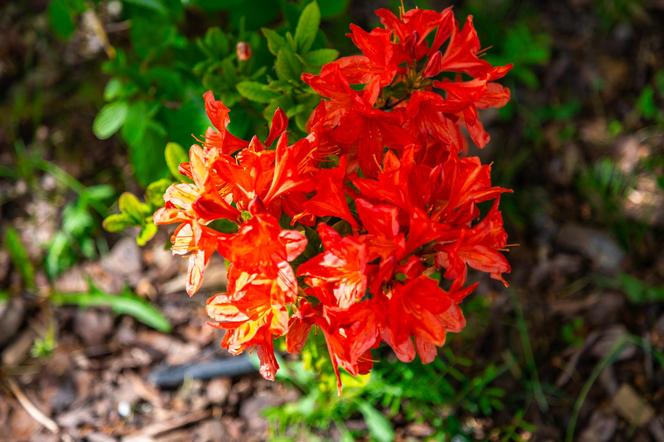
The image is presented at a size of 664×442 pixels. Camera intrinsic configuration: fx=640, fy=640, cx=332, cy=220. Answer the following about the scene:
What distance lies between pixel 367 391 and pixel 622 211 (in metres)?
1.35

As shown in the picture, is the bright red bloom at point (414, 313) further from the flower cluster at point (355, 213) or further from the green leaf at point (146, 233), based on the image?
the green leaf at point (146, 233)

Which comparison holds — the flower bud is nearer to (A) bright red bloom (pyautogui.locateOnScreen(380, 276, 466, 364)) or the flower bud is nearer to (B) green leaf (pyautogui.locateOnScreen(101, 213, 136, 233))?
(B) green leaf (pyautogui.locateOnScreen(101, 213, 136, 233))

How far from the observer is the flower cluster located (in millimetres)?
1165

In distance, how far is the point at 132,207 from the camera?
61.8 inches

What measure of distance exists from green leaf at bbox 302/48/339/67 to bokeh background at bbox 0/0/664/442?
0.16 meters

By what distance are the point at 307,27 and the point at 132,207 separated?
0.61 metres

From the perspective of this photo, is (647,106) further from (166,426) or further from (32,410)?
(32,410)

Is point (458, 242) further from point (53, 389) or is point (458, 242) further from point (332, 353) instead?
point (53, 389)

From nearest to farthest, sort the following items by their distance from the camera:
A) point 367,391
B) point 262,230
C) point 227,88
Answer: point 262,230 → point 227,88 → point 367,391

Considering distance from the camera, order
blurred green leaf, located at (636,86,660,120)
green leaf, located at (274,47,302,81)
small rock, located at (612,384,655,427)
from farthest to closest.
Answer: blurred green leaf, located at (636,86,660,120) → small rock, located at (612,384,655,427) → green leaf, located at (274,47,302,81)

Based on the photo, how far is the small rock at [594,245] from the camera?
253cm

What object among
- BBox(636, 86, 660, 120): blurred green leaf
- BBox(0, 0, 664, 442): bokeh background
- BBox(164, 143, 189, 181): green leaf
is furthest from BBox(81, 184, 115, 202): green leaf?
BBox(636, 86, 660, 120): blurred green leaf

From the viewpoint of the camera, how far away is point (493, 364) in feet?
7.57

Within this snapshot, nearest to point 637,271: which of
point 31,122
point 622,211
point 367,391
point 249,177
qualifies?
point 622,211
